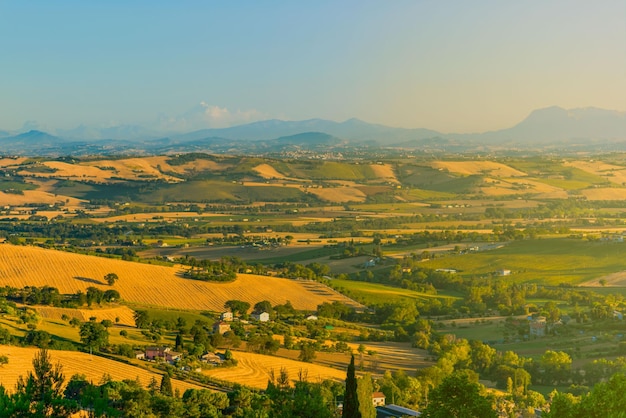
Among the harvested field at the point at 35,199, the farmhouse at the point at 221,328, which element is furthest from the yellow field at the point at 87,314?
the harvested field at the point at 35,199

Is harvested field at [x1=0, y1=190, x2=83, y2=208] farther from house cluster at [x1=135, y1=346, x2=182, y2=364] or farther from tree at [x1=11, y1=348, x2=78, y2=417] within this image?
tree at [x1=11, y1=348, x2=78, y2=417]

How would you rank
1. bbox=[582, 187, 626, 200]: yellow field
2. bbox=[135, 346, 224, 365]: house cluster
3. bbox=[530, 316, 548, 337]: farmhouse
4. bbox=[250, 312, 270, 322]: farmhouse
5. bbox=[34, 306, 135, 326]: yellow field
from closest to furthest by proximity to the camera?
bbox=[135, 346, 224, 365]: house cluster
bbox=[34, 306, 135, 326]: yellow field
bbox=[530, 316, 548, 337]: farmhouse
bbox=[250, 312, 270, 322]: farmhouse
bbox=[582, 187, 626, 200]: yellow field

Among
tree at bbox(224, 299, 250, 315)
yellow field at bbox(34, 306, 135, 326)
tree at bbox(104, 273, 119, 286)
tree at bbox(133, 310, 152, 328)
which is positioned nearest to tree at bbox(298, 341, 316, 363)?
tree at bbox(133, 310, 152, 328)

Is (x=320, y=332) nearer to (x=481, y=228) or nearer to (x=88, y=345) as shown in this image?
(x=88, y=345)

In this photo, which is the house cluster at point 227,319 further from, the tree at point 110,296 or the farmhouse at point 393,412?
the farmhouse at point 393,412

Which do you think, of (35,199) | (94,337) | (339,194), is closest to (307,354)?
(94,337)

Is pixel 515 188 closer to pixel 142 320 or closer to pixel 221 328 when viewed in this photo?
pixel 221 328
